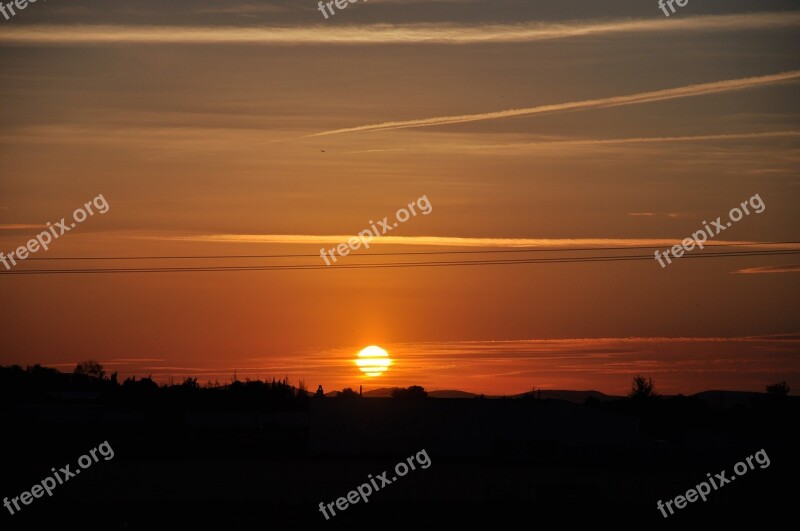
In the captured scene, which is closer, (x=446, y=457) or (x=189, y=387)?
(x=446, y=457)

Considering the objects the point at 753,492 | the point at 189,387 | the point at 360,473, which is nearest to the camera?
the point at 753,492

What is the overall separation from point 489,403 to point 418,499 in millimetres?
19780

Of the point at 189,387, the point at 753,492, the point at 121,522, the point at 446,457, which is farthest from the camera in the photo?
the point at 189,387

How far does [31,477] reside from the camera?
202 ft

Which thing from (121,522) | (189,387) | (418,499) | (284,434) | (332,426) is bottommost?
(121,522)

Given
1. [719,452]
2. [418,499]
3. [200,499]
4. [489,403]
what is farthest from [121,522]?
[719,452]

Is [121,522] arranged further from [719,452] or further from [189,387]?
[189,387]

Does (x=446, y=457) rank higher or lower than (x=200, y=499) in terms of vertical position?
higher

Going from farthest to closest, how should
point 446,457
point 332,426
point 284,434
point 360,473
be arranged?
point 284,434 < point 332,426 < point 446,457 < point 360,473

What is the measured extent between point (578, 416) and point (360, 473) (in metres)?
21.4

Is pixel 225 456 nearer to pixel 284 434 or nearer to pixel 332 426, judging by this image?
pixel 332 426

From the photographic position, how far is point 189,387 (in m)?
155

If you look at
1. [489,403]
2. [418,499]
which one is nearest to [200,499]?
[418,499]

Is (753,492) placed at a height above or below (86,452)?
below
